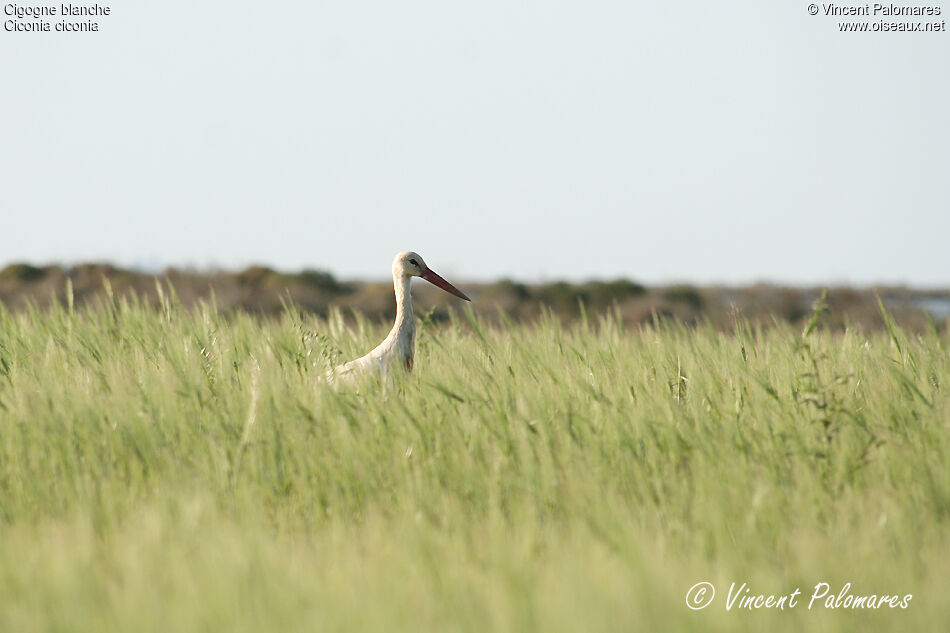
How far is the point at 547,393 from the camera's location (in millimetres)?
4250

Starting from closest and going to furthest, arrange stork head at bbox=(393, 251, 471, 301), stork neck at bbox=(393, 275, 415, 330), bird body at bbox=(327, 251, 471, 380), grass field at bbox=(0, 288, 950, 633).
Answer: grass field at bbox=(0, 288, 950, 633) → bird body at bbox=(327, 251, 471, 380) → stork neck at bbox=(393, 275, 415, 330) → stork head at bbox=(393, 251, 471, 301)

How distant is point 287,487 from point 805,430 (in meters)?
2.17

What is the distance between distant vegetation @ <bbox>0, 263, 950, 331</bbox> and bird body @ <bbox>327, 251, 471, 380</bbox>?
1314 cm

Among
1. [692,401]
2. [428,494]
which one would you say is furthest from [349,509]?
[692,401]

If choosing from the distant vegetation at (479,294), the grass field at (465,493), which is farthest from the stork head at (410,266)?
the distant vegetation at (479,294)

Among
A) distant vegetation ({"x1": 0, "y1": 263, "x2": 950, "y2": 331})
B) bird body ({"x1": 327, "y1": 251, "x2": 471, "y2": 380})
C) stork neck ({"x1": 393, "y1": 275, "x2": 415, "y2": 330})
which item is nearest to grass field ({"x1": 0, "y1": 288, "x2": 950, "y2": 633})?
bird body ({"x1": 327, "y1": 251, "x2": 471, "y2": 380})

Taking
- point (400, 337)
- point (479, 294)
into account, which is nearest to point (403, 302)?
point (400, 337)

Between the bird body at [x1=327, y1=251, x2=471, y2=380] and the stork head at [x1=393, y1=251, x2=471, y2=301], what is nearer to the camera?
the bird body at [x1=327, y1=251, x2=471, y2=380]

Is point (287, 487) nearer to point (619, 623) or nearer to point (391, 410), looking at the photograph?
point (391, 410)

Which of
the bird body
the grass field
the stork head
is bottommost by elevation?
the grass field

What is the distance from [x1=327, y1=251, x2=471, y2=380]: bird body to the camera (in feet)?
16.6

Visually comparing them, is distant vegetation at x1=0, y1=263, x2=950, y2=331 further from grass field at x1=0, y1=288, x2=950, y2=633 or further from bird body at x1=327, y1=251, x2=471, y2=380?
grass field at x1=0, y1=288, x2=950, y2=633

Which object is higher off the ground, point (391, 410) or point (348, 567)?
point (391, 410)

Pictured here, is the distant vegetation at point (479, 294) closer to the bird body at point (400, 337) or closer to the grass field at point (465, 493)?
the bird body at point (400, 337)
